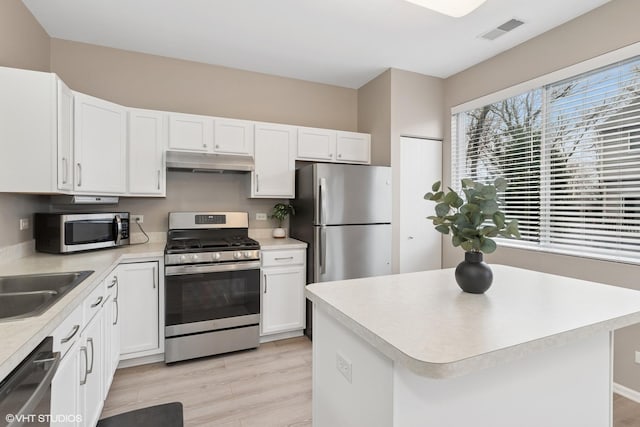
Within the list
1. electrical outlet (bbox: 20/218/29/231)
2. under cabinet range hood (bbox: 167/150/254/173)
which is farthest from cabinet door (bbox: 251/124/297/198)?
electrical outlet (bbox: 20/218/29/231)

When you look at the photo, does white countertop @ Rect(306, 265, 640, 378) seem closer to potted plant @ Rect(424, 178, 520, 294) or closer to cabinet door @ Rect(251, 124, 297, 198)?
potted plant @ Rect(424, 178, 520, 294)

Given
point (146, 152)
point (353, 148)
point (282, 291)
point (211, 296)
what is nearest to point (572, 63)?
point (353, 148)

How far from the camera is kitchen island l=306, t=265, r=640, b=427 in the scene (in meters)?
0.96

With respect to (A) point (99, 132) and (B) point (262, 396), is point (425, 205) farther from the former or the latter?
(A) point (99, 132)

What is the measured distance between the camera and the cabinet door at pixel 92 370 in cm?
160

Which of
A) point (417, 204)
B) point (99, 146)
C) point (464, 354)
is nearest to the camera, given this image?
point (464, 354)

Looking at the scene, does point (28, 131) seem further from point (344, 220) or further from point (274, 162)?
point (344, 220)

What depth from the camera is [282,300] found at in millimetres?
3227

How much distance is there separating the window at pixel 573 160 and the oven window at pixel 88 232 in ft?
12.2

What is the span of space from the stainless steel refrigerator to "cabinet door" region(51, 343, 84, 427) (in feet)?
6.62

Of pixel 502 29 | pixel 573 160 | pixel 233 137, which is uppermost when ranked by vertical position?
pixel 502 29

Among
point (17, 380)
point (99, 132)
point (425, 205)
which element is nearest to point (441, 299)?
point (17, 380)

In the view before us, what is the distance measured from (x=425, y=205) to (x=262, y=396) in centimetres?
269

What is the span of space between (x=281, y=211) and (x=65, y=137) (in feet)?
6.71
